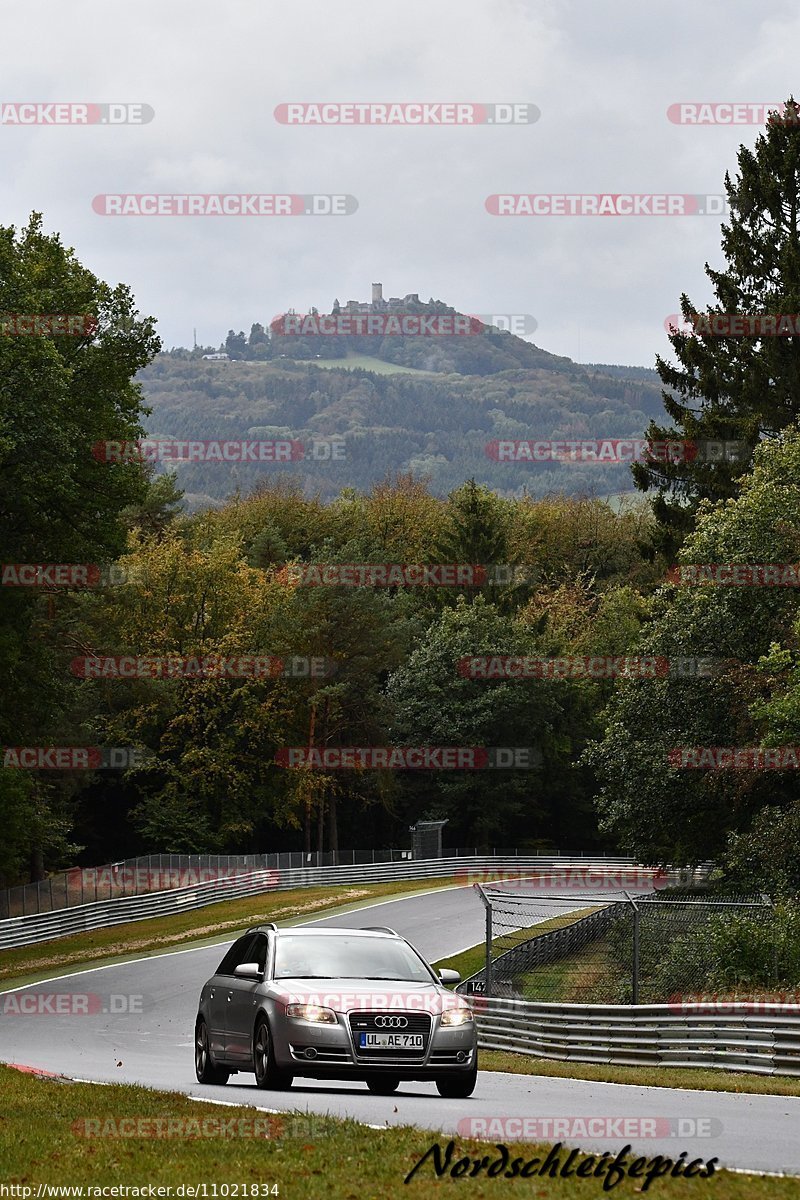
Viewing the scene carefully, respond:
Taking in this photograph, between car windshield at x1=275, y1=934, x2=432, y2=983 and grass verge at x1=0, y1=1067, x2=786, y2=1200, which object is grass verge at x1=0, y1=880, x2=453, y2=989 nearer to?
car windshield at x1=275, y1=934, x2=432, y2=983

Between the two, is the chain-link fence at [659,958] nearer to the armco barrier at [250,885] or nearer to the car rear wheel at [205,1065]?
the car rear wheel at [205,1065]

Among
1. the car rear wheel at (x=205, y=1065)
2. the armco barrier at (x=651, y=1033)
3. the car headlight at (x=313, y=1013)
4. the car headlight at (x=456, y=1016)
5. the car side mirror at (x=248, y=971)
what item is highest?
the car side mirror at (x=248, y=971)

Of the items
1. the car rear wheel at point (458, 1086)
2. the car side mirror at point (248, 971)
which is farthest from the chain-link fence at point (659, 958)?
the car side mirror at point (248, 971)

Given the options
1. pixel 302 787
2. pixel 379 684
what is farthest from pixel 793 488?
pixel 379 684

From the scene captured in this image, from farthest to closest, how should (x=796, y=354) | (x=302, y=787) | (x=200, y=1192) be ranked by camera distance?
(x=302, y=787), (x=796, y=354), (x=200, y=1192)

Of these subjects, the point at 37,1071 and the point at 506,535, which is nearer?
the point at 37,1071

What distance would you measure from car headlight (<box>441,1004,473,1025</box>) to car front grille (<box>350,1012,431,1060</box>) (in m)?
0.22

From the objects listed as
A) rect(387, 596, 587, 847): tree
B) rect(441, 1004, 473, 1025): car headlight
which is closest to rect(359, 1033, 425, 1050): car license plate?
rect(441, 1004, 473, 1025): car headlight

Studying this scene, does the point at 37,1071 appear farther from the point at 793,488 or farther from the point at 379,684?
the point at 379,684

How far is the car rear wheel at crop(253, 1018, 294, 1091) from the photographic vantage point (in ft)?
47.1

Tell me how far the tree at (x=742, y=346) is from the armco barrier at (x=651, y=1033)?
27.2 meters

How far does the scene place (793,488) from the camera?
37.2 meters

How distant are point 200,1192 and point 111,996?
26.7m

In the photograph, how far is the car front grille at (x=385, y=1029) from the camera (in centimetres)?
1393
